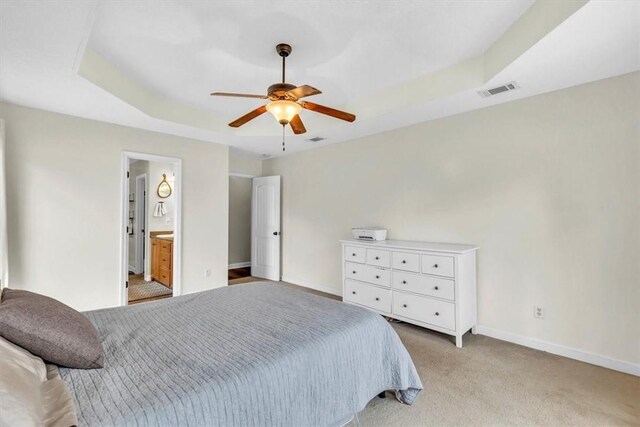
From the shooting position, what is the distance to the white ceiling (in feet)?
6.19

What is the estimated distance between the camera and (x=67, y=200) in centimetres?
336

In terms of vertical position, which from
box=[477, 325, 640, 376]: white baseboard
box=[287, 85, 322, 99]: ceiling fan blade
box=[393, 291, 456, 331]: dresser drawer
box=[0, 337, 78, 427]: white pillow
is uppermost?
box=[287, 85, 322, 99]: ceiling fan blade

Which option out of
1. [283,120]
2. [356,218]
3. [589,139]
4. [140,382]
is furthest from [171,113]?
[589,139]

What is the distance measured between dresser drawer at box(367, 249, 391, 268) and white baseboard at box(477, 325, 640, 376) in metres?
1.17

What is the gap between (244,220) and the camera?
7.02 m

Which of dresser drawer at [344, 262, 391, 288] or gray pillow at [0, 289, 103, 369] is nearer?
gray pillow at [0, 289, 103, 369]

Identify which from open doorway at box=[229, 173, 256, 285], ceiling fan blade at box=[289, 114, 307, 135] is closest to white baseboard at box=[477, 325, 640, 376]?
ceiling fan blade at box=[289, 114, 307, 135]

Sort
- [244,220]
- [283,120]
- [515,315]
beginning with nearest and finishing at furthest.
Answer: [283,120], [515,315], [244,220]

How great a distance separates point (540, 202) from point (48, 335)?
358cm

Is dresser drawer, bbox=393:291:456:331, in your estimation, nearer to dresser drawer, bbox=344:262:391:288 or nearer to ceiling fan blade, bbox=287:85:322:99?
dresser drawer, bbox=344:262:391:288

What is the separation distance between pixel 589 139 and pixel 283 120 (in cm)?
260

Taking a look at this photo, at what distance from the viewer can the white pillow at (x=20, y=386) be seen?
0.79 m

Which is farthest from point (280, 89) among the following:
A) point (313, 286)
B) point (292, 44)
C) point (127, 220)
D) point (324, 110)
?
point (313, 286)

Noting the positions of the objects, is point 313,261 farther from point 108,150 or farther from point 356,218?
point 108,150
